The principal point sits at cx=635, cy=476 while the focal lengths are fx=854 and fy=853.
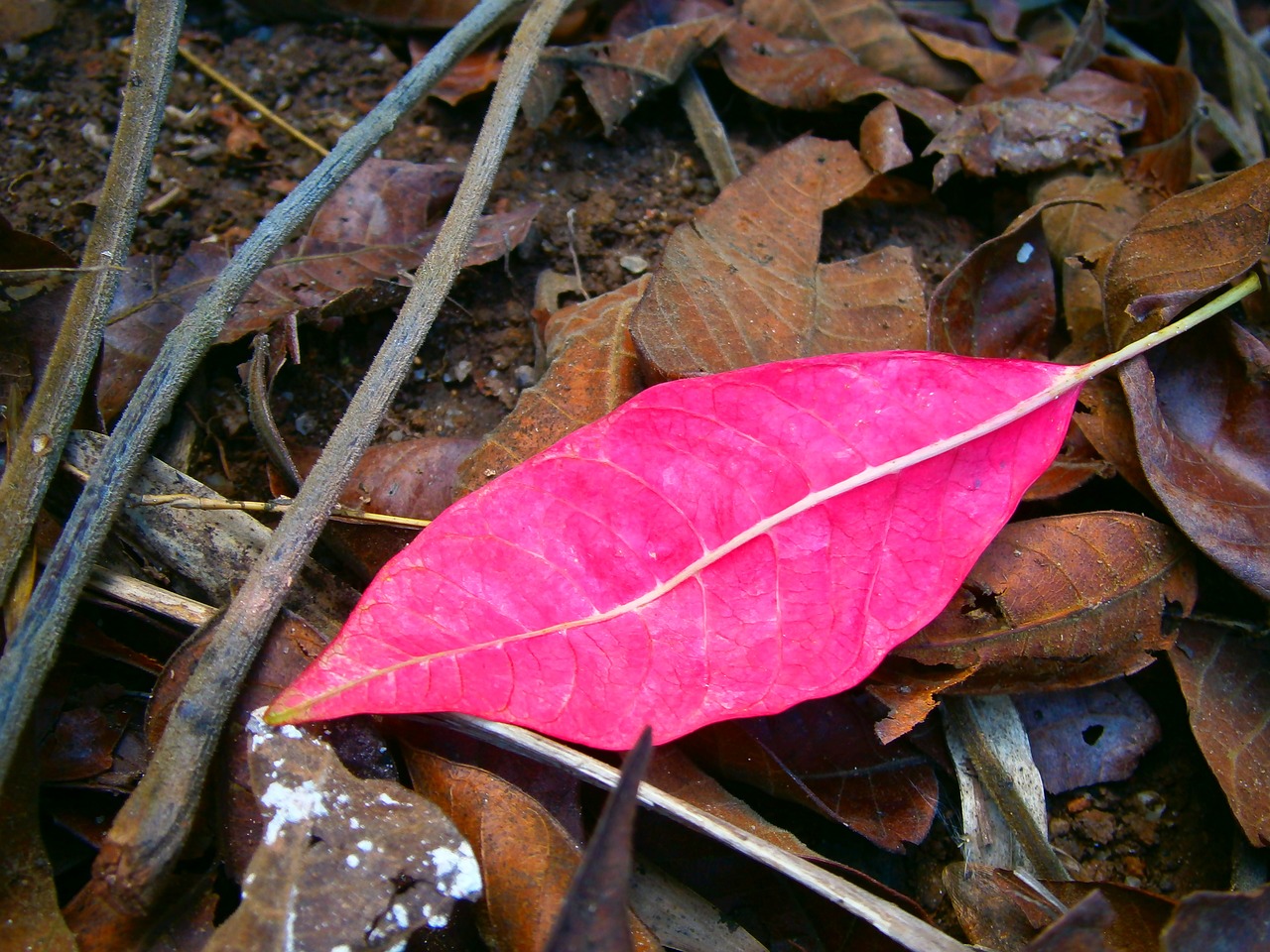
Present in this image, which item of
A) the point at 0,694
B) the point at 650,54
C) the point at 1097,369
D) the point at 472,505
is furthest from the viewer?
the point at 650,54

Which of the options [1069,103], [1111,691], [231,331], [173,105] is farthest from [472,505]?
[1069,103]

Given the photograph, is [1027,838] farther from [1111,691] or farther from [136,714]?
[136,714]

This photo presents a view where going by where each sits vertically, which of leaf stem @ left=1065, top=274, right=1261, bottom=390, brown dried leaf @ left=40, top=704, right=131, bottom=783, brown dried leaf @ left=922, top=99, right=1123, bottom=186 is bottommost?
brown dried leaf @ left=40, top=704, right=131, bottom=783

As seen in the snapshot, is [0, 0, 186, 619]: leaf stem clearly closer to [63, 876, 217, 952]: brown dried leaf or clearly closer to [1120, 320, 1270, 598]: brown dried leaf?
[63, 876, 217, 952]: brown dried leaf

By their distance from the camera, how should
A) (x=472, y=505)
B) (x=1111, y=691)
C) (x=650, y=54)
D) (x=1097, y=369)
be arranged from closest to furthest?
(x=472, y=505)
(x=1097, y=369)
(x=1111, y=691)
(x=650, y=54)

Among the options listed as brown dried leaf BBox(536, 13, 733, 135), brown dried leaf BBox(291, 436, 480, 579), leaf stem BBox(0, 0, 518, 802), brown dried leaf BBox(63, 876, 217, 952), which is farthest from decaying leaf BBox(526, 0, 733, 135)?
brown dried leaf BBox(63, 876, 217, 952)

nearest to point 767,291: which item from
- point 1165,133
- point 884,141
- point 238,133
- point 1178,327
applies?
point 884,141
